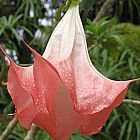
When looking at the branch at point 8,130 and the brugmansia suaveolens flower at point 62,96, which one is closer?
the brugmansia suaveolens flower at point 62,96

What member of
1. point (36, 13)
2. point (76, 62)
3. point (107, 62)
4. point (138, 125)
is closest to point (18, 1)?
point (36, 13)

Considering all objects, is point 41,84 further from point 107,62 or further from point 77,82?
point 107,62

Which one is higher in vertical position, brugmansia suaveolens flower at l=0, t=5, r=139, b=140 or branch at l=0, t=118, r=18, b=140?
brugmansia suaveolens flower at l=0, t=5, r=139, b=140

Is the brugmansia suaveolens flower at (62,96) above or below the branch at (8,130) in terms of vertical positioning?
above

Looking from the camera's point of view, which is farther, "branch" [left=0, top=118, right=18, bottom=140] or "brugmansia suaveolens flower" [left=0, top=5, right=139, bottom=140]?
"branch" [left=0, top=118, right=18, bottom=140]

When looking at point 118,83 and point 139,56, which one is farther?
point 139,56

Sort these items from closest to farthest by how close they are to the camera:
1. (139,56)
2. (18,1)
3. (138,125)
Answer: (138,125), (139,56), (18,1)

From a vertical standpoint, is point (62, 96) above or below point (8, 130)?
above

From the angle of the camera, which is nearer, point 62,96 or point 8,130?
point 62,96
